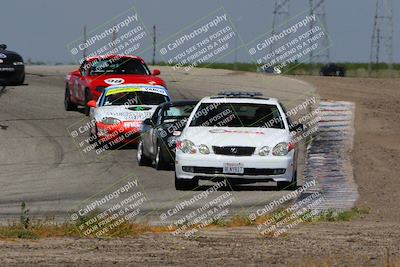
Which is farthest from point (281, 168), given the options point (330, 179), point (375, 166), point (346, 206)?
point (375, 166)

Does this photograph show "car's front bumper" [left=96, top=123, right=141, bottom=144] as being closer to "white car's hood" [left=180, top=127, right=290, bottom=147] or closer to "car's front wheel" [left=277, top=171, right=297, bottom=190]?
"white car's hood" [left=180, top=127, right=290, bottom=147]

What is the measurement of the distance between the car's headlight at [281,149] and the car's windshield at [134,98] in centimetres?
738

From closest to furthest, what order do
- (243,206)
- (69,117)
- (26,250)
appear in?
A: (26,250)
(243,206)
(69,117)

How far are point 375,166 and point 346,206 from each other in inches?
249

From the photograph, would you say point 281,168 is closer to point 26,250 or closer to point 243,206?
point 243,206

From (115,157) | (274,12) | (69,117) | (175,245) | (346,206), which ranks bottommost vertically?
(274,12)

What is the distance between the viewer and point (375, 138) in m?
30.1

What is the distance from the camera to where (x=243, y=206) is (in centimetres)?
1769

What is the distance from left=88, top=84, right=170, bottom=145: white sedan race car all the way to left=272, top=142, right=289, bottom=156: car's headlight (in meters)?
5.88

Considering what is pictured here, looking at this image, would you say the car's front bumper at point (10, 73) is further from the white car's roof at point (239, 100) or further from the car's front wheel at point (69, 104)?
the white car's roof at point (239, 100)

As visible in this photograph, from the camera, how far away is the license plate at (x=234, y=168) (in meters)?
18.8

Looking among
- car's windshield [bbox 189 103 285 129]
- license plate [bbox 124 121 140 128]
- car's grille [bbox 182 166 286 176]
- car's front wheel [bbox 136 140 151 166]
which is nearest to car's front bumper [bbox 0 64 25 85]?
license plate [bbox 124 121 140 128]

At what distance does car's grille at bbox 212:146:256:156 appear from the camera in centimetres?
1895

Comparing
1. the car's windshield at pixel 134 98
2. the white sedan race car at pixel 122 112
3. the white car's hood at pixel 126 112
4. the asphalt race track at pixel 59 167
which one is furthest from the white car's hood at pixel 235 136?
the car's windshield at pixel 134 98
